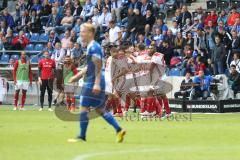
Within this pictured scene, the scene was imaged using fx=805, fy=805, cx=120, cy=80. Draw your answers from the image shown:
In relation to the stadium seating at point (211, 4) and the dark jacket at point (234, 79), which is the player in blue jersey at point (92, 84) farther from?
the stadium seating at point (211, 4)

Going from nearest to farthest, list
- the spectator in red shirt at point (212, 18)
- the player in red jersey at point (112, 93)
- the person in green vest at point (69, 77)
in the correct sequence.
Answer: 1. the player in red jersey at point (112, 93)
2. the person in green vest at point (69, 77)
3. the spectator in red shirt at point (212, 18)

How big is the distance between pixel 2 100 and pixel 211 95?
9807 mm

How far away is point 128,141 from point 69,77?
14824 mm

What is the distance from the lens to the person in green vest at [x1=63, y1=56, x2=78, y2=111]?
97.2ft

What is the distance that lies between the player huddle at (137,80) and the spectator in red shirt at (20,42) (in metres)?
10.2

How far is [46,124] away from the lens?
21.3 meters

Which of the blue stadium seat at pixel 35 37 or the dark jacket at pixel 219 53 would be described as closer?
the dark jacket at pixel 219 53

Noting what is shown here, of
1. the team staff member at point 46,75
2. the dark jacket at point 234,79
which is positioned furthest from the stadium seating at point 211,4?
the team staff member at point 46,75

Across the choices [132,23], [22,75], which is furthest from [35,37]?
[22,75]

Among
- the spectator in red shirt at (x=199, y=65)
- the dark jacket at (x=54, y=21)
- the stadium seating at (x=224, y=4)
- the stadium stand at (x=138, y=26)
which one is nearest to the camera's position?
the spectator in red shirt at (x=199, y=65)

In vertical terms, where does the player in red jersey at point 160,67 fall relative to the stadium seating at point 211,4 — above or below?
below

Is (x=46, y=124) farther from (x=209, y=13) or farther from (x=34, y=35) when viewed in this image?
(x=34, y=35)

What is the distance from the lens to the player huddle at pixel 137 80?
24.8 meters

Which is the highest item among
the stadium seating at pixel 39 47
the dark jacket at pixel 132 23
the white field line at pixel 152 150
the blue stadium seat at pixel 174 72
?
the dark jacket at pixel 132 23
